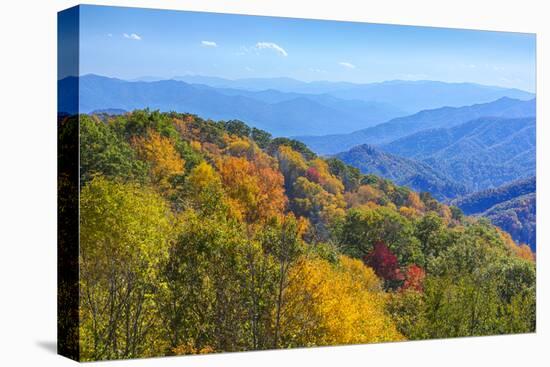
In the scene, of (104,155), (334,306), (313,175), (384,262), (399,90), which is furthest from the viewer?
(399,90)

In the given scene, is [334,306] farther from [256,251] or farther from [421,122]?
[421,122]

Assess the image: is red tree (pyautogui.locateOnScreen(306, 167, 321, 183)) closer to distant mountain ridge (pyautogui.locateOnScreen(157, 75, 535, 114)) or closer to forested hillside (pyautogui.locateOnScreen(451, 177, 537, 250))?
distant mountain ridge (pyautogui.locateOnScreen(157, 75, 535, 114))

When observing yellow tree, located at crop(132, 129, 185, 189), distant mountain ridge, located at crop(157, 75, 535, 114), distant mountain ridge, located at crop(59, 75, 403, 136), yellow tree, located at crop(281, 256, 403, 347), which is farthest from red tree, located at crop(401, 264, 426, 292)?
yellow tree, located at crop(132, 129, 185, 189)

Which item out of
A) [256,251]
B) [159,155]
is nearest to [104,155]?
[159,155]

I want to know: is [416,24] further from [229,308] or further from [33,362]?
[33,362]

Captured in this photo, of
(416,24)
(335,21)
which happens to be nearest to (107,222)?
(335,21)

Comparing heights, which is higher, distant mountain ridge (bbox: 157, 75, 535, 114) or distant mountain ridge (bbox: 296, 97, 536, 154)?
distant mountain ridge (bbox: 157, 75, 535, 114)
